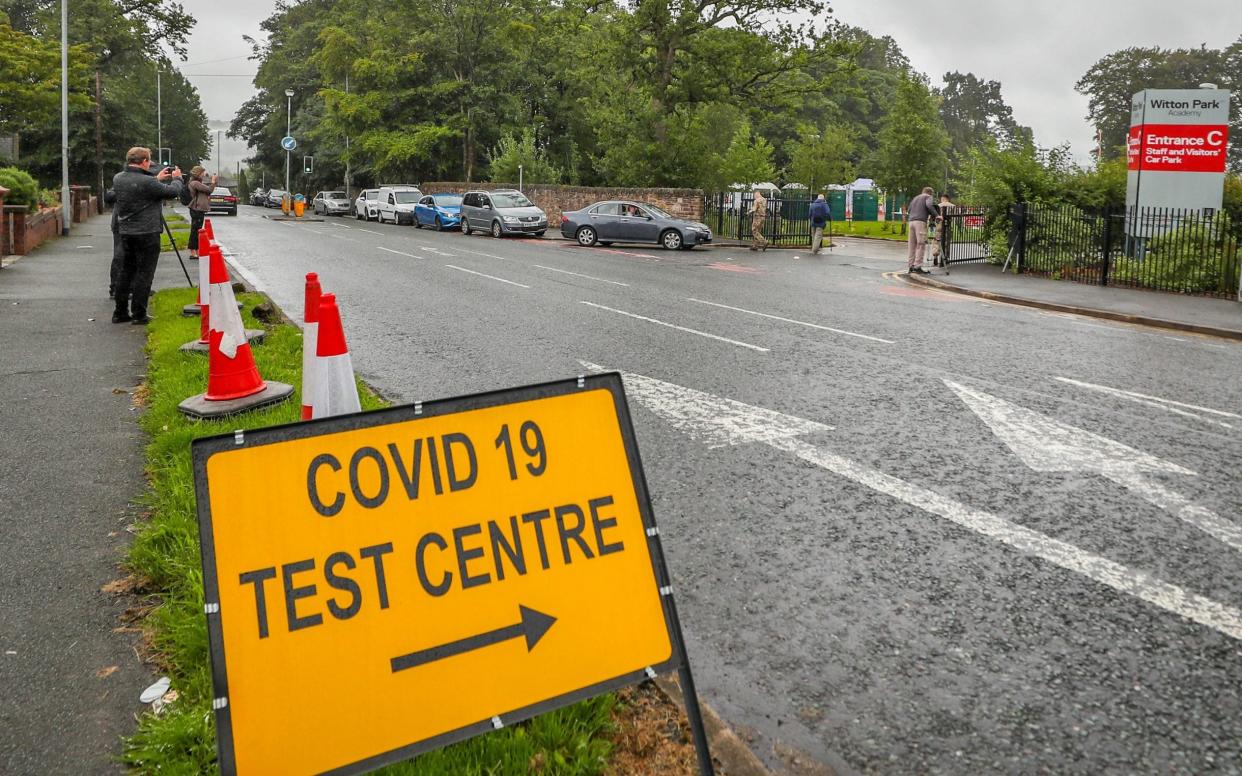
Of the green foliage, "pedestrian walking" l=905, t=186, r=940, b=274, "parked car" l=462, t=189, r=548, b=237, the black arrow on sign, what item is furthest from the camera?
the green foliage

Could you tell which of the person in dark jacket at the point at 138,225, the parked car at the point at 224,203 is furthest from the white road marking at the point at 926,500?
the parked car at the point at 224,203

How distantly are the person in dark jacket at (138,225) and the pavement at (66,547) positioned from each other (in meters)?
1.09

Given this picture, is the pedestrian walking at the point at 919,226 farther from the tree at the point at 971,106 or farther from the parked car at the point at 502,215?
the tree at the point at 971,106

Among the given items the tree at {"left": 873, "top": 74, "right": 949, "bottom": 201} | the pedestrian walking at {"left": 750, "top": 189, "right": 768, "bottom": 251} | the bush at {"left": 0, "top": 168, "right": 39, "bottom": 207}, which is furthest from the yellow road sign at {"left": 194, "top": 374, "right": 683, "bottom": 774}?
the tree at {"left": 873, "top": 74, "right": 949, "bottom": 201}

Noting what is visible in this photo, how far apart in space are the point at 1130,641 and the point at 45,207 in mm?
30513

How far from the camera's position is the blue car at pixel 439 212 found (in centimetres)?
3975

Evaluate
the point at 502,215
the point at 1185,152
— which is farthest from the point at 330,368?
the point at 502,215

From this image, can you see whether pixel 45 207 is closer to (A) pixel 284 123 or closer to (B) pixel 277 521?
(B) pixel 277 521

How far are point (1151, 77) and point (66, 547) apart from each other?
9373cm

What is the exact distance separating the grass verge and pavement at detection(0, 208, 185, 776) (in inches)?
4.1

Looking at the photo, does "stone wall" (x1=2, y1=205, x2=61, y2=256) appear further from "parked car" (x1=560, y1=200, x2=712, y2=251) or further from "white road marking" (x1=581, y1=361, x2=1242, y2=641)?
"white road marking" (x1=581, y1=361, x2=1242, y2=641)

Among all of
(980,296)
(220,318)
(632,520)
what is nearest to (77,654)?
(632,520)

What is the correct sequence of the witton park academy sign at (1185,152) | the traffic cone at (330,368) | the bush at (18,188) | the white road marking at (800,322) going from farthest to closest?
the bush at (18,188) < the witton park academy sign at (1185,152) < the white road marking at (800,322) < the traffic cone at (330,368)

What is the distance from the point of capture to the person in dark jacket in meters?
10.8
